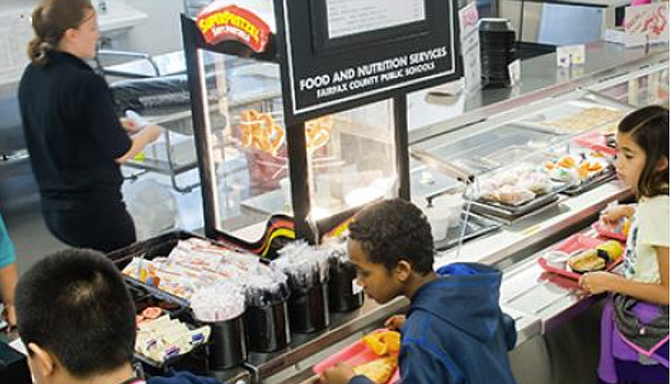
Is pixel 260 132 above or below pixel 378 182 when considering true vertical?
above

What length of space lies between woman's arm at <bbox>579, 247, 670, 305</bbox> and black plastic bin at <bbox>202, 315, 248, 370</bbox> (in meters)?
1.33

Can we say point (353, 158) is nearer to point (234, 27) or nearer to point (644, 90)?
point (234, 27)

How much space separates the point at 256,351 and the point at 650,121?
150 centimetres

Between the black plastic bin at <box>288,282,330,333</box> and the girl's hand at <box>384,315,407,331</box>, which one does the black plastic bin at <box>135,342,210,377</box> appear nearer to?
the black plastic bin at <box>288,282,330,333</box>

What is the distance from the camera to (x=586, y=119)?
4.52 m

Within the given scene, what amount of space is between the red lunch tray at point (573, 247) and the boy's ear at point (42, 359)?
2068mm

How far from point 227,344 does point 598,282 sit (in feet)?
4.55

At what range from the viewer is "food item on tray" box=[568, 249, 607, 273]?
338 centimetres

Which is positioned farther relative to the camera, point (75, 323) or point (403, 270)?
point (403, 270)

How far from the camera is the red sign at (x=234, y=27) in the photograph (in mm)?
2908

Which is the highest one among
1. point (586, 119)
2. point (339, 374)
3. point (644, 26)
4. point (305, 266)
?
point (644, 26)

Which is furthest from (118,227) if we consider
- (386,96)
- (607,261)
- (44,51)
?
(607,261)

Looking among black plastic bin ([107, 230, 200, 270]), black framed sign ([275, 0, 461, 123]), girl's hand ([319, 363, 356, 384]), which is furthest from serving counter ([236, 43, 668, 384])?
black plastic bin ([107, 230, 200, 270])

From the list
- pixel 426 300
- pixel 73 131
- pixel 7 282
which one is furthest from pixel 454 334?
pixel 73 131
